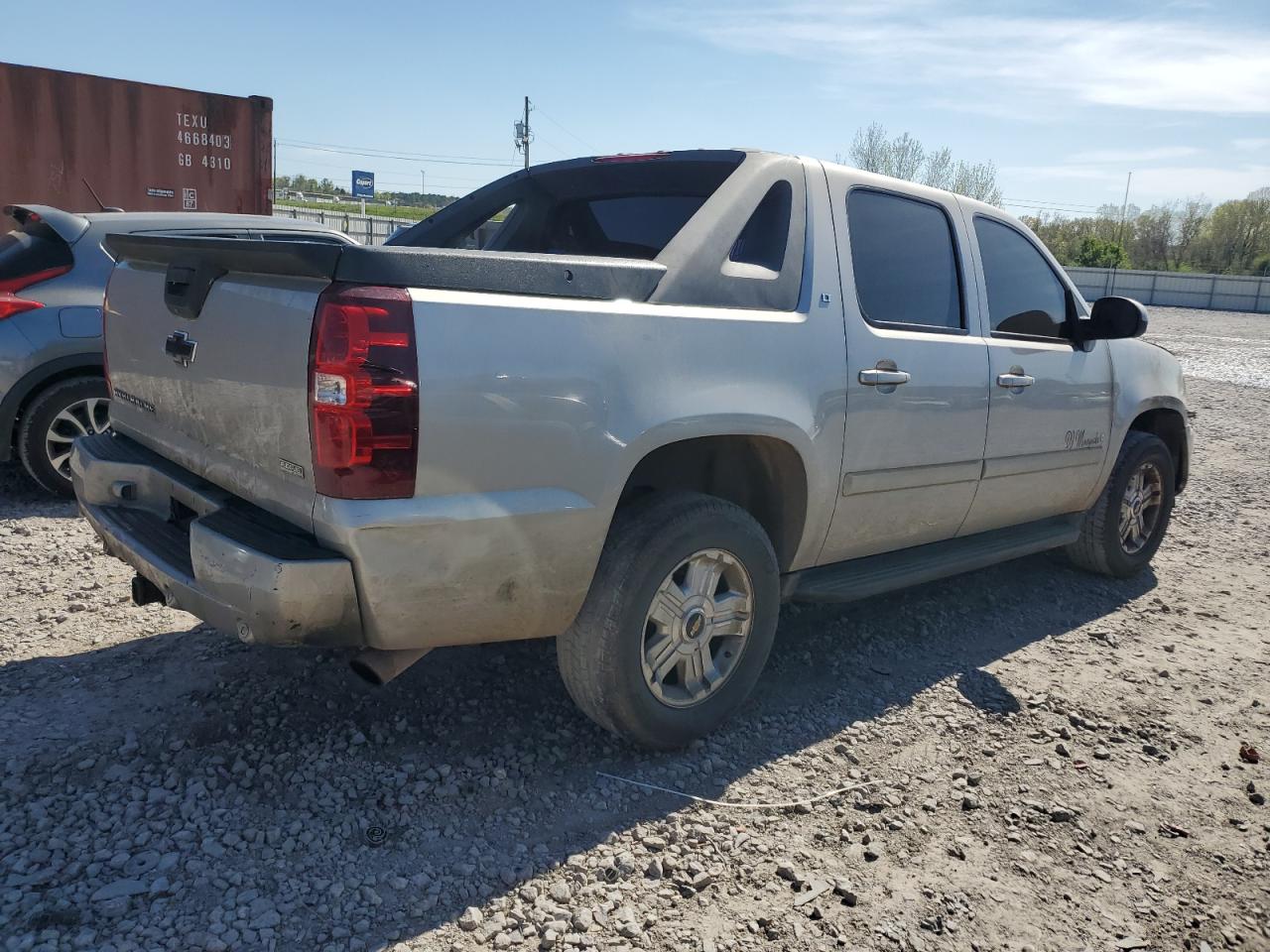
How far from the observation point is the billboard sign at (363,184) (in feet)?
102

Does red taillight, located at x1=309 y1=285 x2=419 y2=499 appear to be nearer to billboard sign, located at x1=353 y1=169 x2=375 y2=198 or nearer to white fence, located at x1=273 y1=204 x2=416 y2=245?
white fence, located at x1=273 y1=204 x2=416 y2=245

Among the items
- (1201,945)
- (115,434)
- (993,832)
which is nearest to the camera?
(1201,945)

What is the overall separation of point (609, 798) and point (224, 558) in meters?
1.32

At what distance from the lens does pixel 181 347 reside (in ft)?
9.75

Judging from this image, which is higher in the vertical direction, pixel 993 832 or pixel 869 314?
pixel 869 314

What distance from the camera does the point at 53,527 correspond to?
5164 millimetres

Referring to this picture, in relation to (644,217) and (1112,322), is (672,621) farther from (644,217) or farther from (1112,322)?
(1112,322)

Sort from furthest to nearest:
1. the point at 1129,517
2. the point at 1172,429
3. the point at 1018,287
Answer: the point at 1172,429 → the point at 1129,517 → the point at 1018,287

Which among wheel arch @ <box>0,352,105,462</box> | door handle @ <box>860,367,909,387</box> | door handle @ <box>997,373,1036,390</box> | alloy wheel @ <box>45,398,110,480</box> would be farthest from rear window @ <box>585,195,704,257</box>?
alloy wheel @ <box>45,398,110,480</box>

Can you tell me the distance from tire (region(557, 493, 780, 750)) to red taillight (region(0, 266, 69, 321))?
415 centimetres

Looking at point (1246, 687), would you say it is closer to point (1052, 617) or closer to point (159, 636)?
point (1052, 617)

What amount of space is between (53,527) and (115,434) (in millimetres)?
2009

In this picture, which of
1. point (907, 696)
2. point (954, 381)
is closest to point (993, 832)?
point (907, 696)

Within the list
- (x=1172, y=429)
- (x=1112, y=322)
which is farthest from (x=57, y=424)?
(x=1172, y=429)
